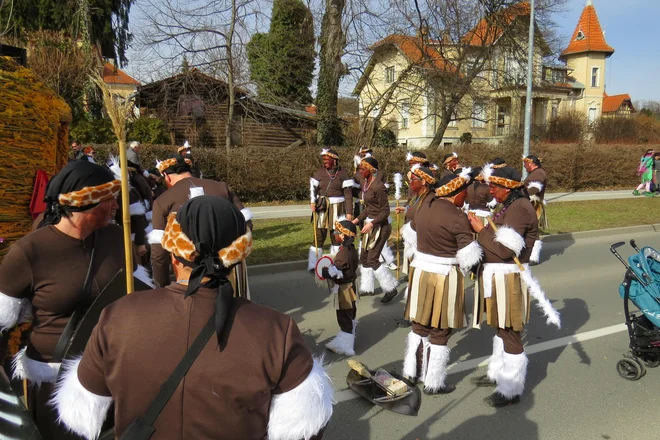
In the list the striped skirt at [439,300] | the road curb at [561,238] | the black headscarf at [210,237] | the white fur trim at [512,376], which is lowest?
the road curb at [561,238]

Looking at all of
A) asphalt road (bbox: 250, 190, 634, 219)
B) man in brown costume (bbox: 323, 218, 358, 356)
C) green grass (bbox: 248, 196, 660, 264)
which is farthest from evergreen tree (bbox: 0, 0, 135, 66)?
man in brown costume (bbox: 323, 218, 358, 356)

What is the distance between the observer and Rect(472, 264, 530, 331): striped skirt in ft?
13.8

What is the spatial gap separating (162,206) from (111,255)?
189cm

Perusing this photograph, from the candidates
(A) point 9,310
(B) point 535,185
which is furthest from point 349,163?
(A) point 9,310

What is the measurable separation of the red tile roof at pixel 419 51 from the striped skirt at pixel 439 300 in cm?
1765

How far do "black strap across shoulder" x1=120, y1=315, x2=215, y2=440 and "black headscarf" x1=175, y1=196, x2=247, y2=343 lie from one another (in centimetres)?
12

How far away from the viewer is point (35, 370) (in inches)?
103

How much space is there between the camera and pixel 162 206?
4582 mm

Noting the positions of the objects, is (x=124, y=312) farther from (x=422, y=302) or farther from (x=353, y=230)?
(x=353, y=230)

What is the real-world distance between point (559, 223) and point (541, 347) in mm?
9464

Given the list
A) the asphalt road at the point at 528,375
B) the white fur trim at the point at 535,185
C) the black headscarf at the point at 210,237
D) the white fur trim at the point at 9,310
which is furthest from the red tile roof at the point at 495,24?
the black headscarf at the point at 210,237

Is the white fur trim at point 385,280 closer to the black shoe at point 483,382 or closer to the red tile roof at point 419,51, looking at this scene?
the black shoe at point 483,382

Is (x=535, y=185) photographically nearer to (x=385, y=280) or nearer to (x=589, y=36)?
(x=385, y=280)

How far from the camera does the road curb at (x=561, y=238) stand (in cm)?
852
